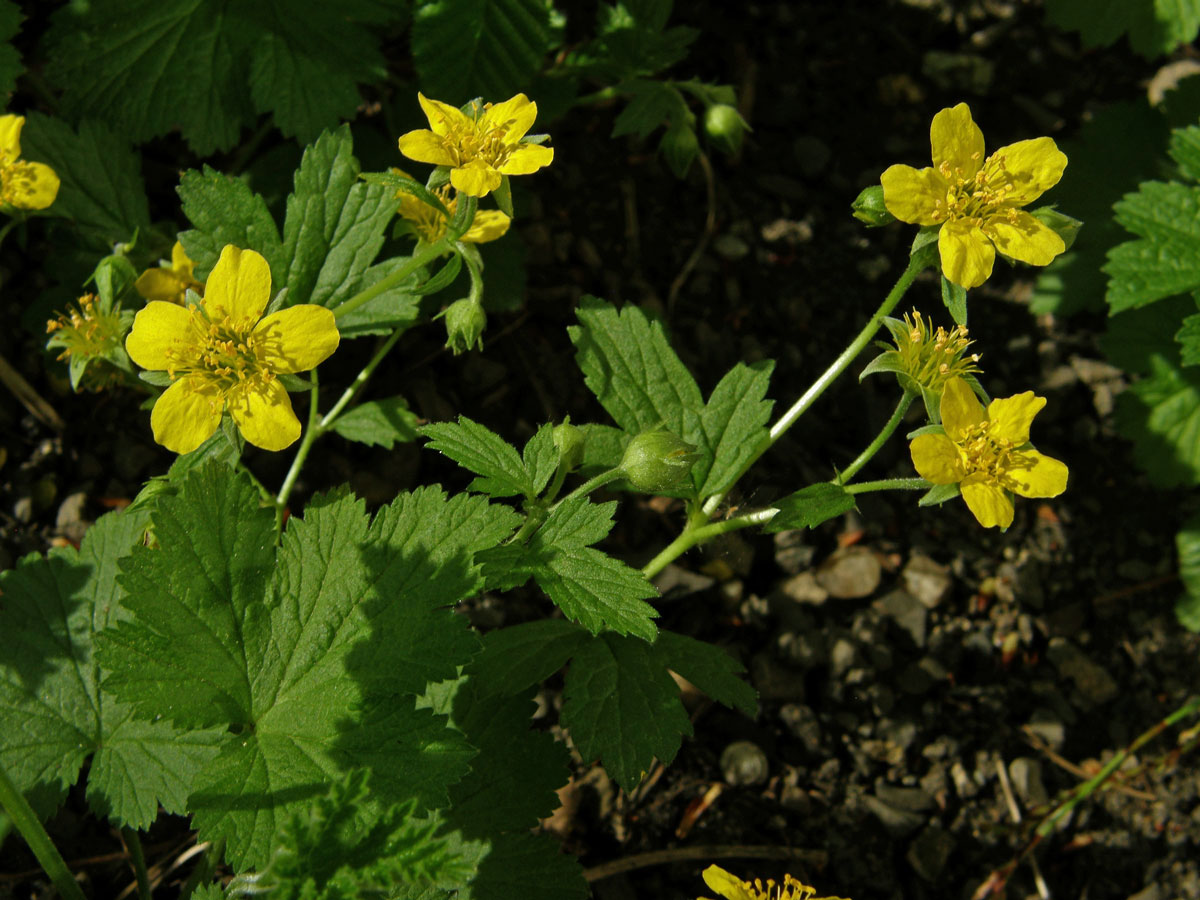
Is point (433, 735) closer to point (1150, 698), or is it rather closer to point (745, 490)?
point (745, 490)

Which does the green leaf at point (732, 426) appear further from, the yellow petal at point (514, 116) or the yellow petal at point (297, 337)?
the yellow petal at point (297, 337)

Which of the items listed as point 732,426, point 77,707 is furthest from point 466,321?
point 77,707

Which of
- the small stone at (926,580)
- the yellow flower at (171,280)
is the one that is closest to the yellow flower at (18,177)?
the yellow flower at (171,280)

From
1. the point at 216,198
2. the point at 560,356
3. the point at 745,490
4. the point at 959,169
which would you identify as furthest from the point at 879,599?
the point at 216,198

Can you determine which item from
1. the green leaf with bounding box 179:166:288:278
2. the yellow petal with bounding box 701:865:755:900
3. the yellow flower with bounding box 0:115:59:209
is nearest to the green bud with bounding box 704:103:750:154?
the green leaf with bounding box 179:166:288:278

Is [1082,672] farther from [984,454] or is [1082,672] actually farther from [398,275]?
[398,275]

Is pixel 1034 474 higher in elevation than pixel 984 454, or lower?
lower

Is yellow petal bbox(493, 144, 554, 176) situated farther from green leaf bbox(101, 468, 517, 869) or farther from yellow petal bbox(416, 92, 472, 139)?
green leaf bbox(101, 468, 517, 869)
